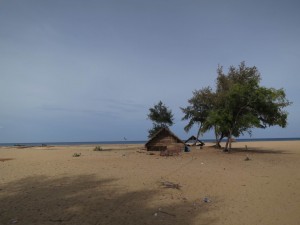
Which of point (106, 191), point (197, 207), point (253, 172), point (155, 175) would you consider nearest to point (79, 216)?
point (106, 191)

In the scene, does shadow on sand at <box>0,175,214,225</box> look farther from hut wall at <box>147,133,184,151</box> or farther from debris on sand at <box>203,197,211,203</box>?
hut wall at <box>147,133,184,151</box>

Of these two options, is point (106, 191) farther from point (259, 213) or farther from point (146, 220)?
point (259, 213)

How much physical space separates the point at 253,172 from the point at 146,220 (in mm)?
10148

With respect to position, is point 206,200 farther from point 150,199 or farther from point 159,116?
point 159,116

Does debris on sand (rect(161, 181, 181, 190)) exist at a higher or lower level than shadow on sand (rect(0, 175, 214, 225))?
higher

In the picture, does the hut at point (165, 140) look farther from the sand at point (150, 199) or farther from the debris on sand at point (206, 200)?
the debris on sand at point (206, 200)

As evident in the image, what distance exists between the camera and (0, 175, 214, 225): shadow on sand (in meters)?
7.87

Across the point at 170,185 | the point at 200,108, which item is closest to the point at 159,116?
the point at 200,108

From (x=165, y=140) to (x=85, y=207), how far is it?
23.9 metres

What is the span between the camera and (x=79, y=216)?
812cm

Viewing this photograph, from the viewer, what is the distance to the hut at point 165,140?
32156 mm

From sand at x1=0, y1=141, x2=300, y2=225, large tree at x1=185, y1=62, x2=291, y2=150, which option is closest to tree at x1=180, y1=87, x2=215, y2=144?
large tree at x1=185, y1=62, x2=291, y2=150

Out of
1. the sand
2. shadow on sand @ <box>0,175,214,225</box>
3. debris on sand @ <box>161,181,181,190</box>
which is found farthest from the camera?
debris on sand @ <box>161,181,181,190</box>

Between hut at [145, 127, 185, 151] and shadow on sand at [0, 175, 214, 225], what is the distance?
2021 cm
